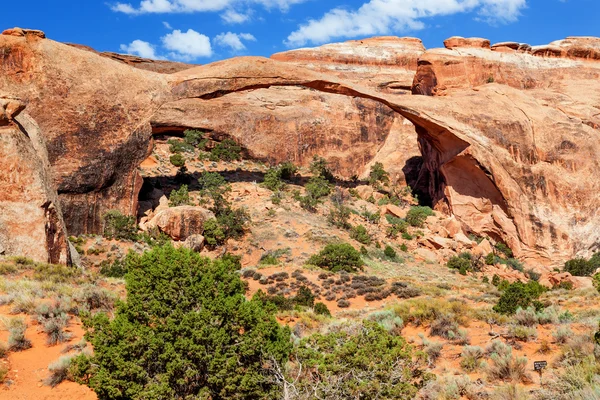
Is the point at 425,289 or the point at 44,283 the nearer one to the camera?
the point at 44,283

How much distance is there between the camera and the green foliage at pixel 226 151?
36.4m

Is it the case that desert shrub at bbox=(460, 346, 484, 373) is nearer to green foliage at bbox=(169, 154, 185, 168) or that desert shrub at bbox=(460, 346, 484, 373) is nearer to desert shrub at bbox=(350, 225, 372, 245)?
desert shrub at bbox=(350, 225, 372, 245)

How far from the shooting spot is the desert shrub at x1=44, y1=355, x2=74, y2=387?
743 centimetres

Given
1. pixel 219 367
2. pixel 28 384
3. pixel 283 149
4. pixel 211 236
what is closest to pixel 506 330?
pixel 219 367

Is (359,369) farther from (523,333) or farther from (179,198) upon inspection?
(179,198)

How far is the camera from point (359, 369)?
6707mm

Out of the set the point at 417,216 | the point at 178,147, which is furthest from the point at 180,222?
the point at 417,216

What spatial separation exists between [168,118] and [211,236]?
1433cm

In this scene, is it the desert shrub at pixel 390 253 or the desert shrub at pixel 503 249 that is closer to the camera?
the desert shrub at pixel 390 253

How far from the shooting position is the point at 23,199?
14461mm

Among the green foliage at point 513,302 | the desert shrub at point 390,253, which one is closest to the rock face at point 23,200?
the green foliage at point 513,302

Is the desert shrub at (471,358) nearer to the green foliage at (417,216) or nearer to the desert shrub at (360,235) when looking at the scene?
the desert shrub at (360,235)

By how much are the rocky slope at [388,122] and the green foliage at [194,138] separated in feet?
2.58

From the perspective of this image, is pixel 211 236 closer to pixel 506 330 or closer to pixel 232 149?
pixel 232 149
